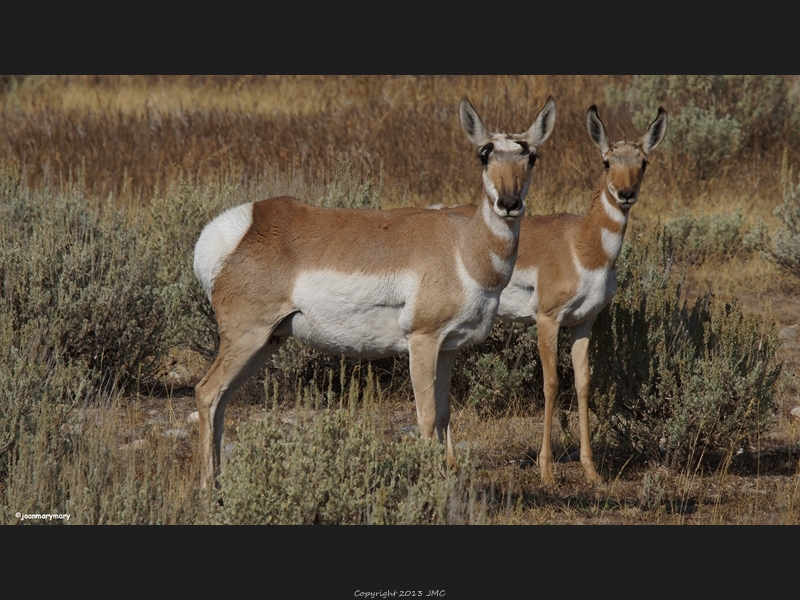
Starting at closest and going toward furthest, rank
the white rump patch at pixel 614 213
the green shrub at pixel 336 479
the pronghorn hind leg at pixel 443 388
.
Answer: the green shrub at pixel 336 479
the pronghorn hind leg at pixel 443 388
the white rump patch at pixel 614 213

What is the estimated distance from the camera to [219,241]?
6.29 meters

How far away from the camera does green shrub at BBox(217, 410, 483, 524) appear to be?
5.25 m

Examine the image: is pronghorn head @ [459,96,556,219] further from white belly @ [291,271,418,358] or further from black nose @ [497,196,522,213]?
white belly @ [291,271,418,358]

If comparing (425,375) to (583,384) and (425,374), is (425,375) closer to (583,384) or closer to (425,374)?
(425,374)

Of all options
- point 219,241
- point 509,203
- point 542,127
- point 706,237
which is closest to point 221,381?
point 219,241

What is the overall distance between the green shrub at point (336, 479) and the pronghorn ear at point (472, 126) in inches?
71.1

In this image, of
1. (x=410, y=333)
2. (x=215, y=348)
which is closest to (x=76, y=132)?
(x=215, y=348)

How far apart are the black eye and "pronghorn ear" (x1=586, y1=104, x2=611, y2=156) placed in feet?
5.07

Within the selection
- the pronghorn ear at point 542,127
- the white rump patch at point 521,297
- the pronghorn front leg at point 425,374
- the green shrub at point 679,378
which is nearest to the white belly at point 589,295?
the white rump patch at point 521,297

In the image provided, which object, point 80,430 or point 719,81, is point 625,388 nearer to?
point 80,430

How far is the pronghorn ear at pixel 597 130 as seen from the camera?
730cm

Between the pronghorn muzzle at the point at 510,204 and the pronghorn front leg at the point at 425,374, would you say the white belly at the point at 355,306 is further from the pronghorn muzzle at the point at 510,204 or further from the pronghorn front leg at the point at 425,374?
the pronghorn muzzle at the point at 510,204

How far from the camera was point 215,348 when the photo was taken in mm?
9211

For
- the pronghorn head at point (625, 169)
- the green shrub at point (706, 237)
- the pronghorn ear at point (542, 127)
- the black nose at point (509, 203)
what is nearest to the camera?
the black nose at point (509, 203)
